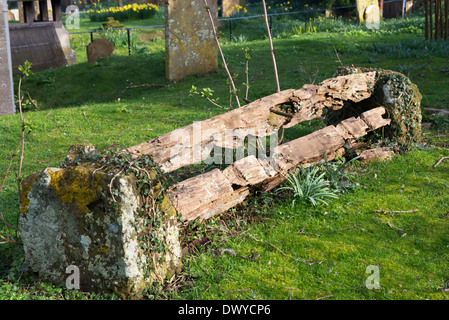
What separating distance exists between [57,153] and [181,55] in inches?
198

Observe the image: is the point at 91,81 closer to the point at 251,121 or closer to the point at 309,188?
the point at 251,121

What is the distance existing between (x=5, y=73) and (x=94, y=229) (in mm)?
7956

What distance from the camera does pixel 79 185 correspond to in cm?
358

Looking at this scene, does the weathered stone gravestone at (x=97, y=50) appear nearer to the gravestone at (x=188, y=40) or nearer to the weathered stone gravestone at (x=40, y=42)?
the weathered stone gravestone at (x=40, y=42)

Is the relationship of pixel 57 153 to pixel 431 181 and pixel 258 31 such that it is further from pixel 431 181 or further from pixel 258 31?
pixel 258 31

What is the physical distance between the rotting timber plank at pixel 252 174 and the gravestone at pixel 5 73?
289 inches

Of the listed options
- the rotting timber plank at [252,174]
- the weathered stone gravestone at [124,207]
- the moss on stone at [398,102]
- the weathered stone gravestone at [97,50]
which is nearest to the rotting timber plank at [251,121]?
the weathered stone gravestone at [124,207]

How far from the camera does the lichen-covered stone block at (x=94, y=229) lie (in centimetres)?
353

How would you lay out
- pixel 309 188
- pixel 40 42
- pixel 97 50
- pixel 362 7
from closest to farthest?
pixel 309 188 < pixel 97 50 < pixel 40 42 < pixel 362 7

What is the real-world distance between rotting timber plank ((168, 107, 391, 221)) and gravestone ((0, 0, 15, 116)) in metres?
7.34

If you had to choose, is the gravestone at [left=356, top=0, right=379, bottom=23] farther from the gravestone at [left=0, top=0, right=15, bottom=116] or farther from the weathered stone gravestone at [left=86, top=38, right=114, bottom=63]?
the gravestone at [left=0, top=0, right=15, bottom=116]

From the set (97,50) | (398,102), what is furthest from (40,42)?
(398,102)
